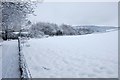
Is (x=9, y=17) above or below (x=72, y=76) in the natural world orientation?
above

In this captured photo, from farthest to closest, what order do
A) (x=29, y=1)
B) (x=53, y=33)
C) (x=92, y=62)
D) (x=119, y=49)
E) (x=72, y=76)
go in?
(x=53, y=33) < (x=29, y=1) < (x=119, y=49) < (x=92, y=62) < (x=72, y=76)

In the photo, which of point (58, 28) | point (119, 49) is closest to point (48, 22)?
point (58, 28)

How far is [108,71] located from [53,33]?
56.0 m

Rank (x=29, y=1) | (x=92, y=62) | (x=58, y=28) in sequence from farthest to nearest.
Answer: (x=58, y=28), (x=29, y=1), (x=92, y=62)

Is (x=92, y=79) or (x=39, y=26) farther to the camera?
(x=39, y=26)

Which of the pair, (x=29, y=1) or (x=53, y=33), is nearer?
(x=29, y=1)

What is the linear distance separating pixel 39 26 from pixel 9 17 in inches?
1818

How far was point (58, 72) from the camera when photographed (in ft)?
38.7

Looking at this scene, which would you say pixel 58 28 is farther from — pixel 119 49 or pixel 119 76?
pixel 119 76

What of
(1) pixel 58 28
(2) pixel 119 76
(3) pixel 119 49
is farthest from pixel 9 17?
(1) pixel 58 28

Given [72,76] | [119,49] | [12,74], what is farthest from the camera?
[119,49]

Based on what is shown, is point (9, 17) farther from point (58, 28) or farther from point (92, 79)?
point (58, 28)

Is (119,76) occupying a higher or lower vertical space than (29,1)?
lower

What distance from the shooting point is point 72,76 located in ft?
35.3
